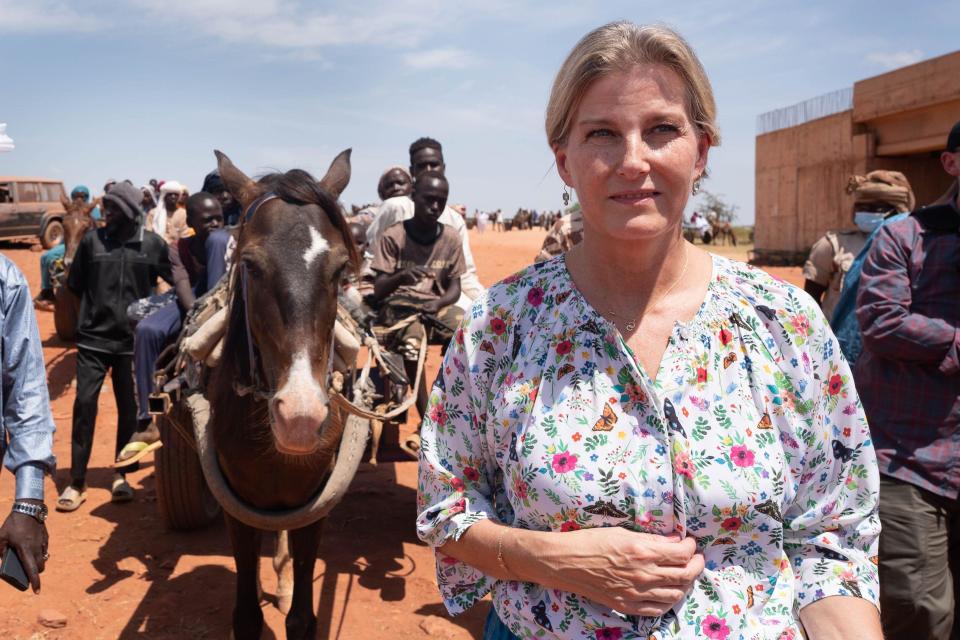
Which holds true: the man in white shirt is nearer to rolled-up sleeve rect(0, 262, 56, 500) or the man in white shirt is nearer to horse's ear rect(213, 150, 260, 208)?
horse's ear rect(213, 150, 260, 208)

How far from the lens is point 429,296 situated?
579 cm

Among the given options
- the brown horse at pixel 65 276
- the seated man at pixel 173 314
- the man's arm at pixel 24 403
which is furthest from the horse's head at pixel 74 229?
the man's arm at pixel 24 403

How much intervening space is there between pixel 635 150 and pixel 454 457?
31.1 inches

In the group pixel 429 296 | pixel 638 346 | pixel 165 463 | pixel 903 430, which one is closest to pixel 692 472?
pixel 638 346

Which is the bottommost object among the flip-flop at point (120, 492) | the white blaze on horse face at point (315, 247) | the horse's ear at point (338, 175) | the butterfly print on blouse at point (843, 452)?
the flip-flop at point (120, 492)

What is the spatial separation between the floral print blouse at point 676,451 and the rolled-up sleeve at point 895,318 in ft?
5.28

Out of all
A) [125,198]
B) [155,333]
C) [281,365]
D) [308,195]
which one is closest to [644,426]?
[281,365]

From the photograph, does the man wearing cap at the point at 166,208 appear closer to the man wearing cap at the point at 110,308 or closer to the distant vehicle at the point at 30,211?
the man wearing cap at the point at 110,308

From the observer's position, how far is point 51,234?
76.1ft

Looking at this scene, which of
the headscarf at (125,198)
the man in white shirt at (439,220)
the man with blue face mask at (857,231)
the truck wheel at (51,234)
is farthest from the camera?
the truck wheel at (51,234)

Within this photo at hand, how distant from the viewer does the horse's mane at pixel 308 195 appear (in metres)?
3.52

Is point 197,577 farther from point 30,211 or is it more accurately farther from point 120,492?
point 30,211

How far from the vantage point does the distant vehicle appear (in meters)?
23.4

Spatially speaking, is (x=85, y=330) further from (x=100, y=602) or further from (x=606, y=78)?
(x=606, y=78)
